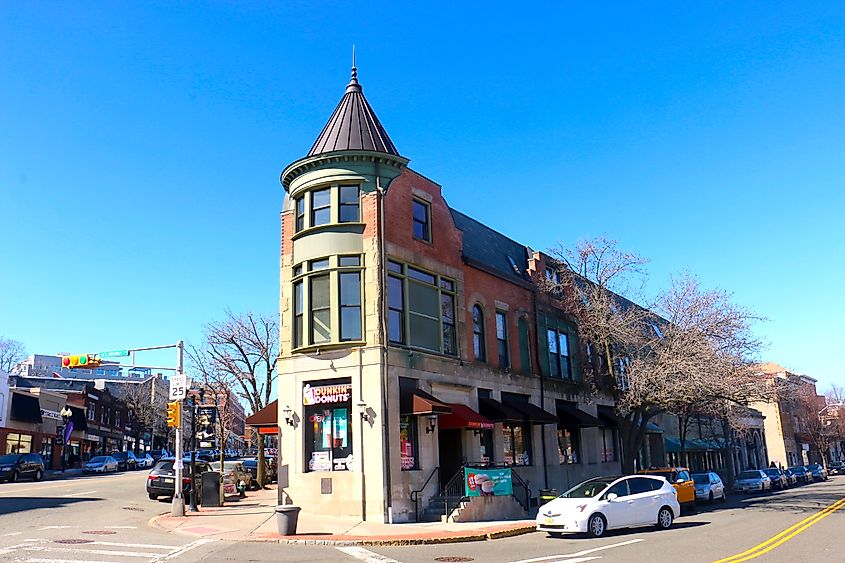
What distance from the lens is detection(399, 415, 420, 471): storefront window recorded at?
73.3ft

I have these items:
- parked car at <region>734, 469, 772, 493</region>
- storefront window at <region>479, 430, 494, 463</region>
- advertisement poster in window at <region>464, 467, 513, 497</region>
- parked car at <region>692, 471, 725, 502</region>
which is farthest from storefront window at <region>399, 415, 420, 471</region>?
parked car at <region>734, 469, 772, 493</region>

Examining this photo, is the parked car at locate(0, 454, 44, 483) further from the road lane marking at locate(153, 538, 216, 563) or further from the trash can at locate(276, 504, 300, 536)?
the trash can at locate(276, 504, 300, 536)

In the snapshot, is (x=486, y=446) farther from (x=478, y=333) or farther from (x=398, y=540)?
(x=398, y=540)

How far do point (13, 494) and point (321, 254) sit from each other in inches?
739

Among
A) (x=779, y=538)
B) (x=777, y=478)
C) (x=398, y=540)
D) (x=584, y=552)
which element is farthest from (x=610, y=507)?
(x=777, y=478)

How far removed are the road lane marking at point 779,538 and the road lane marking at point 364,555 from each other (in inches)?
259

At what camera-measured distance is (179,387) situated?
2347 cm

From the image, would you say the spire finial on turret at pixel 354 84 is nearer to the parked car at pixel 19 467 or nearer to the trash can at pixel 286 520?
the trash can at pixel 286 520

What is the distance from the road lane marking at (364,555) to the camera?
14.3 meters

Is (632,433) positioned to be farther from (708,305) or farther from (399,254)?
(399,254)

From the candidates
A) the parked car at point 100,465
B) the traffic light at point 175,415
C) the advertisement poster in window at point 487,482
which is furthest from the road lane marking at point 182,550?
the parked car at point 100,465

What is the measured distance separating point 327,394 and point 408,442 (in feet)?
10.2

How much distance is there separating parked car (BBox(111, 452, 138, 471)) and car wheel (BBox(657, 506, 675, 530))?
2000 inches

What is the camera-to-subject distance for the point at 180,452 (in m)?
23.3
